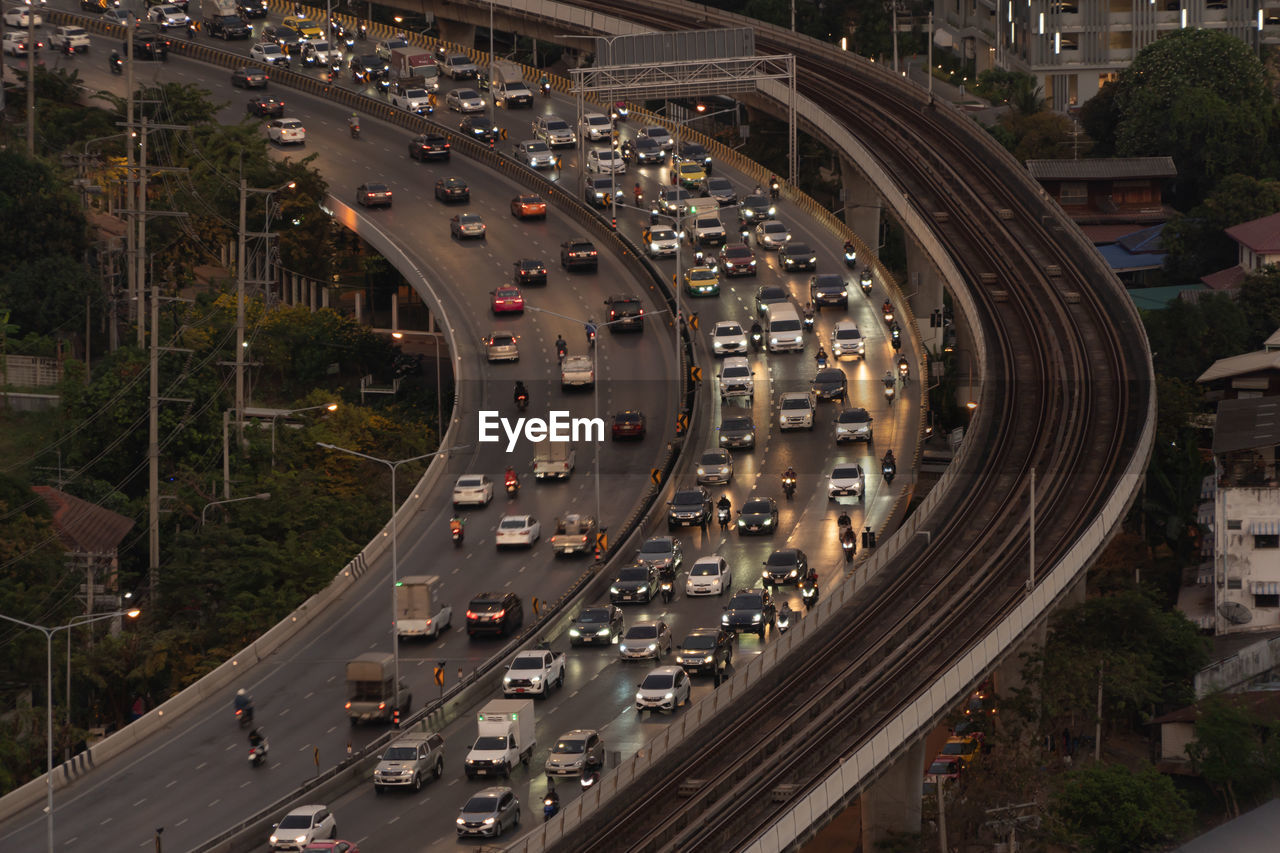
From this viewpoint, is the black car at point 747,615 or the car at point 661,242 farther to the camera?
the car at point 661,242

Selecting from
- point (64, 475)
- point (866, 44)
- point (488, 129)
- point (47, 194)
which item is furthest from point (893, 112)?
point (64, 475)

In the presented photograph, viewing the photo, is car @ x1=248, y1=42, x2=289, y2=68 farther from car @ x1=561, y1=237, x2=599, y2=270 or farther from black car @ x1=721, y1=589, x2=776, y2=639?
black car @ x1=721, y1=589, x2=776, y2=639

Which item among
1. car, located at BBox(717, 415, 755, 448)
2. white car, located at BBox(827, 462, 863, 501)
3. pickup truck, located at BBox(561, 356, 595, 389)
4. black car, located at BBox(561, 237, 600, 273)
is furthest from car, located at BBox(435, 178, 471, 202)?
white car, located at BBox(827, 462, 863, 501)

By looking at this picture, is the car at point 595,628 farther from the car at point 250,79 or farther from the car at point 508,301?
the car at point 250,79

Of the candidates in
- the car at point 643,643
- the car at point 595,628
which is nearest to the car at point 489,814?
the car at point 643,643

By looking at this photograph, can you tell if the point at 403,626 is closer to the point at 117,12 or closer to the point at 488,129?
the point at 488,129

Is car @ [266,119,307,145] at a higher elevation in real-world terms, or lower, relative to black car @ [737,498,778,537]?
higher
